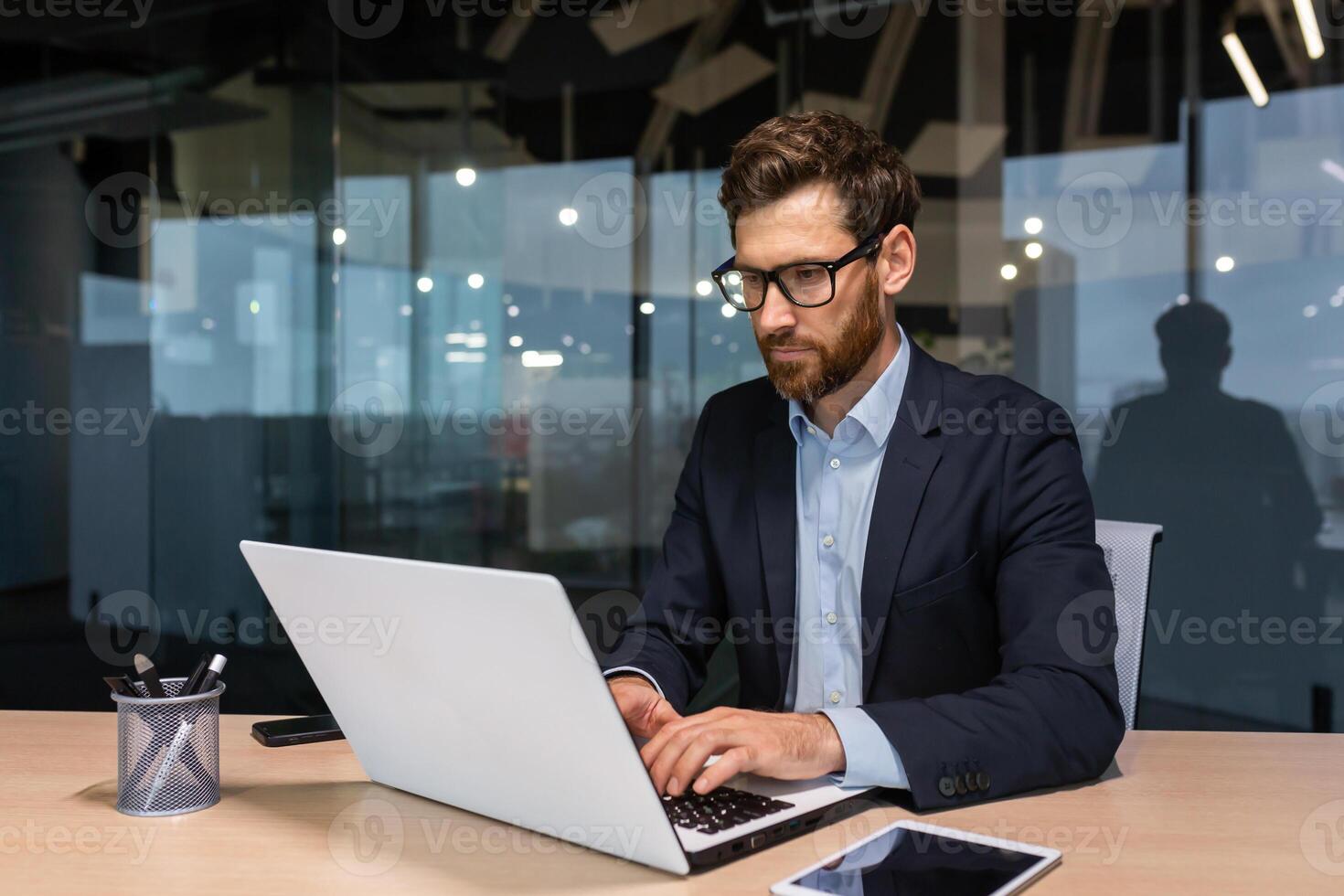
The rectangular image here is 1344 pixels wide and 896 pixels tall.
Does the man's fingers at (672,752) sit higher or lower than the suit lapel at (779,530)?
lower

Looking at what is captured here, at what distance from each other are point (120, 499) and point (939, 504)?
11.6 ft

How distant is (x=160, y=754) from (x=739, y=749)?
65 cm

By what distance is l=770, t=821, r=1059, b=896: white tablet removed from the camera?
3.24ft

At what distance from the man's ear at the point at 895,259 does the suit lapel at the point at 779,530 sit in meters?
0.30

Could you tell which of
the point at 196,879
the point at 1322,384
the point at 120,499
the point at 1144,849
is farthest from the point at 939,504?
the point at 120,499

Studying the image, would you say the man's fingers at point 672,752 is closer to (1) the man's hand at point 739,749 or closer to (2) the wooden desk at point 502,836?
(1) the man's hand at point 739,749

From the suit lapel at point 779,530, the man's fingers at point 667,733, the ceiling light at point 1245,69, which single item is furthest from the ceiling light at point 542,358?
the man's fingers at point 667,733

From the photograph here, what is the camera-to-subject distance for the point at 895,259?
1.82 meters

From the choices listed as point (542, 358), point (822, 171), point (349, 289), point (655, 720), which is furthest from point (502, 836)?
point (349, 289)

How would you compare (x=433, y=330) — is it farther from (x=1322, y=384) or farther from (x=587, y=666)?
(x=587, y=666)

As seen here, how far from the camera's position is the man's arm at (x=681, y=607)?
5.65 ft

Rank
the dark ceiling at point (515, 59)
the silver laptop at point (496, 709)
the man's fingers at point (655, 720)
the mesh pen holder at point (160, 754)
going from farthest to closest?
the dark ceiling at point (515, 59), the man's fingers at point (655, 720), the mesh pen holder at point (160, 754), the silver laptop at point (496, 709)

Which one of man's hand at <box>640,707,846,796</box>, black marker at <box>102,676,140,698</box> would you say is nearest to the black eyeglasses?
man's hand at <box>640,707,846,796</box>

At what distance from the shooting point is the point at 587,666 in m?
0.94
